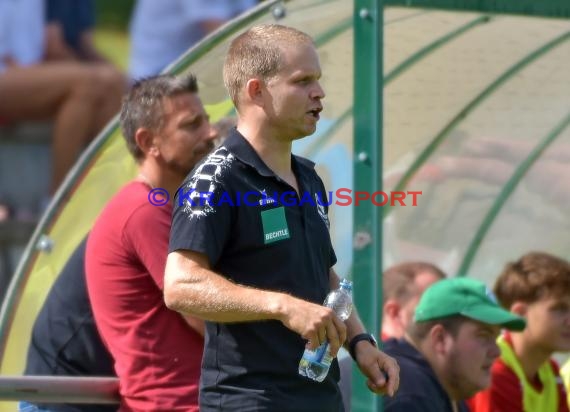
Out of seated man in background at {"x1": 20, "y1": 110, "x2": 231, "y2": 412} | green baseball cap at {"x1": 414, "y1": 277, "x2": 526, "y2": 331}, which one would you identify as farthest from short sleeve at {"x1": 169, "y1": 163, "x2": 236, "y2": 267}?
green baseball cap at {"x1": 414, "y1": 277, "x2": 526, "y2": 331}

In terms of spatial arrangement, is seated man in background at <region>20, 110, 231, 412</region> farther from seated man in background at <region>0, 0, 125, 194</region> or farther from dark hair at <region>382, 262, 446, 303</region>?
seated man in background at <region>0, 0, 125, 194</region>

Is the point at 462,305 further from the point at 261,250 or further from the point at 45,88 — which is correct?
the point at 45,88

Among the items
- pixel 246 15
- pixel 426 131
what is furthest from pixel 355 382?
pixel 426 131

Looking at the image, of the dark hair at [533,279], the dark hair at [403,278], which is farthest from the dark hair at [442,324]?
the dark hair at [533,279]

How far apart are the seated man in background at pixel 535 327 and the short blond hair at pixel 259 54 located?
2.72 m

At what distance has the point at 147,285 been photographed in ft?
15.2

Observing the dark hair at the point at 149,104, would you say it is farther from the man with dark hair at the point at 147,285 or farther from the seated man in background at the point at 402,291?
the seated man in background at the point at 402,291

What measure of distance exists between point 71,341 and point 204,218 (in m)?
1.57

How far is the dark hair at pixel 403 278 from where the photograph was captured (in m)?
6.26

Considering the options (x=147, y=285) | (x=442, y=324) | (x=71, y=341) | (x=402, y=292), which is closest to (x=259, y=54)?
(x=147, y=285)

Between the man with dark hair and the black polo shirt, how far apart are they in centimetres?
66

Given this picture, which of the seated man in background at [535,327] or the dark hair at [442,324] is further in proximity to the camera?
the seated man in background at [535,327]

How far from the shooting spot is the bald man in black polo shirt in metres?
3.70

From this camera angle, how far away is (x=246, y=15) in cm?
536
